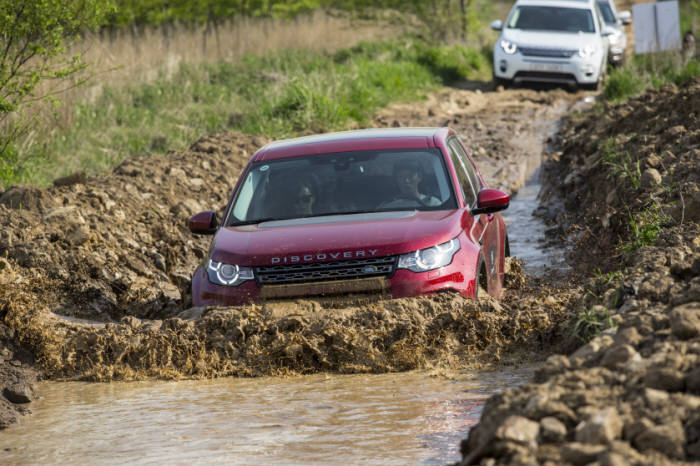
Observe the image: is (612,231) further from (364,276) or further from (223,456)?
(223,456)

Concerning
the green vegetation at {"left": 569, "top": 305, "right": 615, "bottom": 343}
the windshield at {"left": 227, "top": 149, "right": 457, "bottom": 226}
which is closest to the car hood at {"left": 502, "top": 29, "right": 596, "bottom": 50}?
the windshield at {"left": 227, "top": 149, "right": 457, "bottom": 226}

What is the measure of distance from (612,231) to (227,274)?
4904 mm

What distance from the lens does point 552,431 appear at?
4.07 m

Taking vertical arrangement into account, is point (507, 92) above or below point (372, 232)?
below

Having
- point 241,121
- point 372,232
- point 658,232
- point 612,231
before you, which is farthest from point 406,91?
point 372,232

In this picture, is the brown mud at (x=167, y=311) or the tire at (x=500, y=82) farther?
the tire at (x=500, y=82)

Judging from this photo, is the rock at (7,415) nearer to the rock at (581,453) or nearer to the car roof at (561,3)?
the rock at (581,453)

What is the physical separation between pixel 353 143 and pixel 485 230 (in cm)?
123

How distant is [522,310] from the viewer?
7.25 meters

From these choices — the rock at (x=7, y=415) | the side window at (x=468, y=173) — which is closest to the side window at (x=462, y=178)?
the side window at (x=468, y=173)

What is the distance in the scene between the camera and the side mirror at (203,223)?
26.0 feet

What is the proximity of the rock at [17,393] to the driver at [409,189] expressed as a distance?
2.78 metres

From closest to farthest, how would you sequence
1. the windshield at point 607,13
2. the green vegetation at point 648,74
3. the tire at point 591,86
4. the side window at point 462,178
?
the side window at point 462,178
the green vegetation at point 648,74
the tire at point 591,86
the windshield at point 607,13

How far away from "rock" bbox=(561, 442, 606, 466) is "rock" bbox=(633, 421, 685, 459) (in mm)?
160
